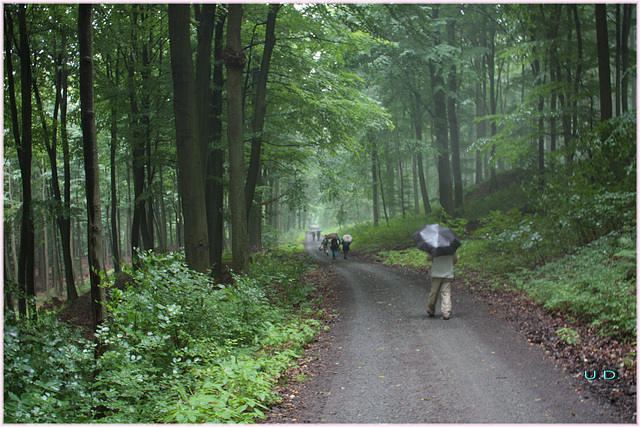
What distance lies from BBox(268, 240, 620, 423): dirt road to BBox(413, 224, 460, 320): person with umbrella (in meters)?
0.33

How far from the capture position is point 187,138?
315 inches

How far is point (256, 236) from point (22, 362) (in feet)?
67.1

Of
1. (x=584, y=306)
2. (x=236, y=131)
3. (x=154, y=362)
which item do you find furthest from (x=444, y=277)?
(x=236, y=131)

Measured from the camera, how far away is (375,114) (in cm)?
1297

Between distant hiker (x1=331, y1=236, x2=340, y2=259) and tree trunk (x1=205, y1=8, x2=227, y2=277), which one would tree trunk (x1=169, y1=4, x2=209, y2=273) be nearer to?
tree trunk (x1=205, y1=8, x2=227, y2=277)

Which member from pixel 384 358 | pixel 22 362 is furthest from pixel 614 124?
pixel 22 362

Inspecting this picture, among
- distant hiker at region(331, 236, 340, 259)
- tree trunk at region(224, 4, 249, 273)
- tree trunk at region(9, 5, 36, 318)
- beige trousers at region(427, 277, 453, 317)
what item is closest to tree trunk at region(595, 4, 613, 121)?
beige trousers at region(427, 277, 453, 317)

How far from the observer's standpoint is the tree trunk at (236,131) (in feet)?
31.5

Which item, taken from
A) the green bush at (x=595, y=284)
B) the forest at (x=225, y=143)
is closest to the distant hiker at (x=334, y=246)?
the forest at (x=225, y=143)

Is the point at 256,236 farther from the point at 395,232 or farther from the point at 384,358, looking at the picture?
the point at 384,358

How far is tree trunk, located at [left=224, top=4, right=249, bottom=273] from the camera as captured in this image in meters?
9.60

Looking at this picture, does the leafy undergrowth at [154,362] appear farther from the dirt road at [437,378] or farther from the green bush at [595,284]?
the green bush at [595,284]

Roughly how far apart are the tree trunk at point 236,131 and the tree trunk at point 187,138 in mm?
1574

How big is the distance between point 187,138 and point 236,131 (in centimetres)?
225
